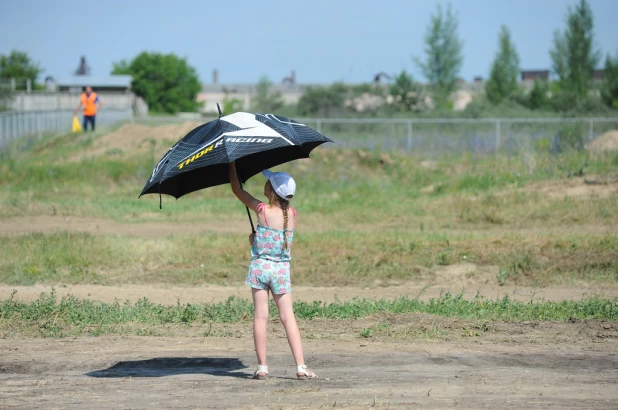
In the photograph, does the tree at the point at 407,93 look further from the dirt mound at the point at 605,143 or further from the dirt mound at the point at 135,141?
the dirt mound at the point at 605,143

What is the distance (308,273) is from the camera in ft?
47.8

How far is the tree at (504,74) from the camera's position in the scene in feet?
199

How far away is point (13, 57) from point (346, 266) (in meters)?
64.1

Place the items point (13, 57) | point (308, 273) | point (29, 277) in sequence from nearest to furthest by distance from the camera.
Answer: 1. point (29, 277)
2. point (308, 273)
3. point (13, 57)

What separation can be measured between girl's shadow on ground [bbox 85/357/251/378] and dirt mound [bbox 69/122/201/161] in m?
20.9

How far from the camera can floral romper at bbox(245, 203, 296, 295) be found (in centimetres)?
732

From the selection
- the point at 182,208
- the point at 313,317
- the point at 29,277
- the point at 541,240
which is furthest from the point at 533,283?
the point at 182,208

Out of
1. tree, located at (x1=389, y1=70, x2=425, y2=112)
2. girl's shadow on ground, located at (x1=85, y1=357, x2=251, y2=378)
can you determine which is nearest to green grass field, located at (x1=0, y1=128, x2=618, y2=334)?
girl's shadow on ground, located at (x1=85, y1=357, x2=251, y2=378)

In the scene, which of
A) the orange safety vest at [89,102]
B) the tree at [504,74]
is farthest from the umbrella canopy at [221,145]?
the tree at [504,74]

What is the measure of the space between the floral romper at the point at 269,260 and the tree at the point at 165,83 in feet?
290

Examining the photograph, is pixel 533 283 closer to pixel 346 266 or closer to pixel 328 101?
pixel 346 266

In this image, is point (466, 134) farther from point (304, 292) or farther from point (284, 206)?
point (284, 206)

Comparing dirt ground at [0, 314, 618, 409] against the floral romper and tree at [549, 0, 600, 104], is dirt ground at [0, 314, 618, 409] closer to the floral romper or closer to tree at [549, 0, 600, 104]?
the floral romper

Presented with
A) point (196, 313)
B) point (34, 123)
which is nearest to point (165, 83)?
point (34, 123)
